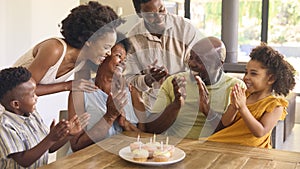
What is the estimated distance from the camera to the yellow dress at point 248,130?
83.2 inches

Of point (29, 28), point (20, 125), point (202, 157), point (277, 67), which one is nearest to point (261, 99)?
point (277, 67)

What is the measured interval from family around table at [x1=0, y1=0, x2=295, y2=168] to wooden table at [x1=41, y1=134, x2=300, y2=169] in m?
0.14

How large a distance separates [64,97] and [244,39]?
10.2 feet

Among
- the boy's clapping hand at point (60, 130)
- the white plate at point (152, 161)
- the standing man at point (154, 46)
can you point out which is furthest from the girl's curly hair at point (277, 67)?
the boy's clapping hand at point (60, 130)

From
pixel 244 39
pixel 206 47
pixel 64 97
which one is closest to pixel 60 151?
pixel 206 47

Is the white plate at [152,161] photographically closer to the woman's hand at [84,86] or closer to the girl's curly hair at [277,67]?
the woman's hand at [84,86]

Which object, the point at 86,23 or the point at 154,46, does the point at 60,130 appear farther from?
the point at 154,46

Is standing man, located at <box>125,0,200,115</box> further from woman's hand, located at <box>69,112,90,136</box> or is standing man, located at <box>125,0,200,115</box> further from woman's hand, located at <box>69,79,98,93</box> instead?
woman's hand, located at <box>69,112,90,136</box>

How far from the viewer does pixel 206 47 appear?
7.69 ft

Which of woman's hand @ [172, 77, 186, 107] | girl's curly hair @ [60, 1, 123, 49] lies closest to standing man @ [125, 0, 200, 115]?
woman's hand @ [172, 77, 186, 107]

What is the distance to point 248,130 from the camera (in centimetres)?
213

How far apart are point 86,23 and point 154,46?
1.70ft

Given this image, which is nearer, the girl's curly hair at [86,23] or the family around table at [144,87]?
the family around table at [144,87]

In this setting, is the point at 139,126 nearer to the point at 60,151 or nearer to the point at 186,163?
the point at 60,151
